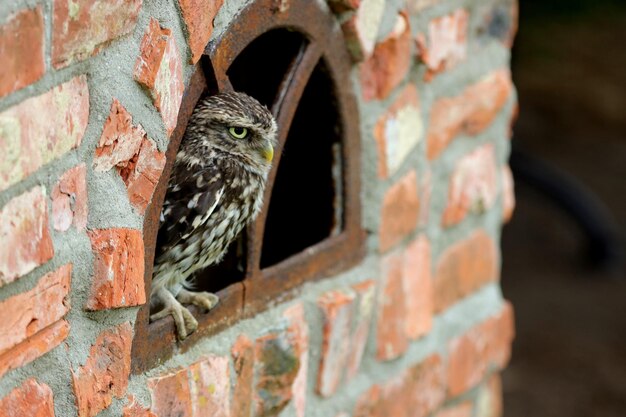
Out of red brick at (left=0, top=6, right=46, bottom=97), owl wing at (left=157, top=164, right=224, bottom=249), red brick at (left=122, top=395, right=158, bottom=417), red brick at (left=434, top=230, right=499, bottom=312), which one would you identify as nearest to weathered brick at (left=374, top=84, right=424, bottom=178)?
A: red brick at (left=434, top=230, right=499, bottom=312)

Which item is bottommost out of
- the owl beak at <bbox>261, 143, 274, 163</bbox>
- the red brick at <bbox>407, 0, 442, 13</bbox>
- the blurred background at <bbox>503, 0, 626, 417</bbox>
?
the blurred background at <bbox>503, 0, 626, 417</bbox>

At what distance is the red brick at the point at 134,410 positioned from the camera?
1.68 m

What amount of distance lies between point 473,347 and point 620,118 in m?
5.14

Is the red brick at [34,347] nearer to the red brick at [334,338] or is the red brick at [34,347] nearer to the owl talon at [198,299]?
the owl talon at [198,299]

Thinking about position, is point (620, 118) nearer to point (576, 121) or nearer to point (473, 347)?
point (576, 121)

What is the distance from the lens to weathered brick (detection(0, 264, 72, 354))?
138 centimetres

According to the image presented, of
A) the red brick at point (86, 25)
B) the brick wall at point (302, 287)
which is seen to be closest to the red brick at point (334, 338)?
the brick wall at point (302, 287)

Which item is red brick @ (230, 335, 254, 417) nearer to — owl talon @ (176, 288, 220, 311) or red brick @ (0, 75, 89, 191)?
owl talon @ (176, 288, 220, 311)

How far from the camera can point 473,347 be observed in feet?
9.11

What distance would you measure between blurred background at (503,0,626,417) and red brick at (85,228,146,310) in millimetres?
3368

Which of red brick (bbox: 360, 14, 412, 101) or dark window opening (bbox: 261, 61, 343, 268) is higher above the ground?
red brick (bbox: 360, 14, 412, 101)

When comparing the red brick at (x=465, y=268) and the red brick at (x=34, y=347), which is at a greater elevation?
the red brick at (x=34, y=347)

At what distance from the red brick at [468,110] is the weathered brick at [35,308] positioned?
3.86ft

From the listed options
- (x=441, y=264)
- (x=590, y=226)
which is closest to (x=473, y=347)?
(x=441, y=264)
